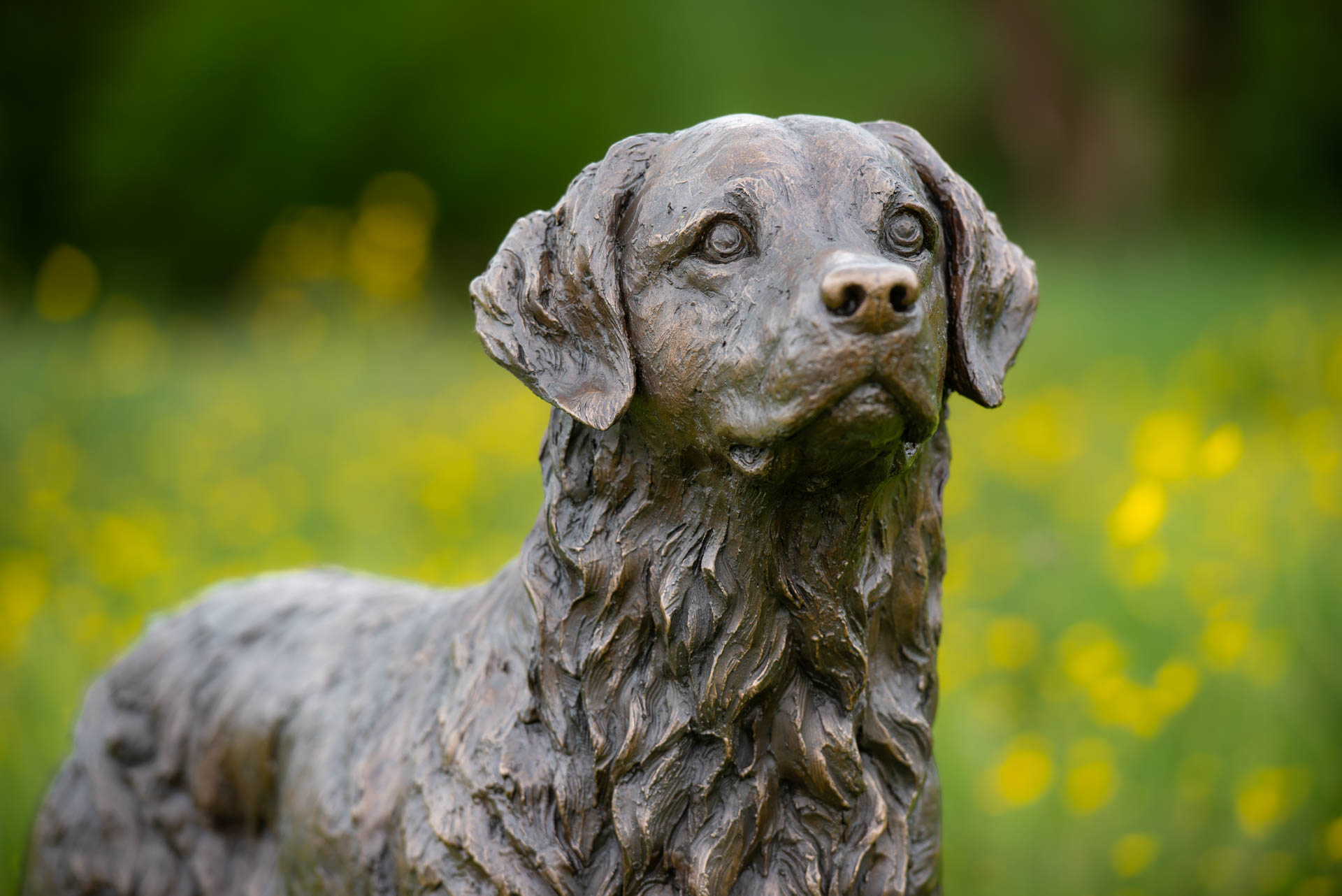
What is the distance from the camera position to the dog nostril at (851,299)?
1896 mm

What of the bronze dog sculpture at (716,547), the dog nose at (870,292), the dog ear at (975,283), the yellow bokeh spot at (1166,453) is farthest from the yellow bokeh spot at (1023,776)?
the dog nose at (870,292)

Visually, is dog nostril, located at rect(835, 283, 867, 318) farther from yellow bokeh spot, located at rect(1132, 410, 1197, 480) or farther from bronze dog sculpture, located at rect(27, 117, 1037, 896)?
yellow bokeh spot, located at rect(1132, 410, 1197, 480)

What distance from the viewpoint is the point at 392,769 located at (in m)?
2.62

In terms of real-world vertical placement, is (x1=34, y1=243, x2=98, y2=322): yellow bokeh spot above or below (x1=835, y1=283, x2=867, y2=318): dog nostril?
below

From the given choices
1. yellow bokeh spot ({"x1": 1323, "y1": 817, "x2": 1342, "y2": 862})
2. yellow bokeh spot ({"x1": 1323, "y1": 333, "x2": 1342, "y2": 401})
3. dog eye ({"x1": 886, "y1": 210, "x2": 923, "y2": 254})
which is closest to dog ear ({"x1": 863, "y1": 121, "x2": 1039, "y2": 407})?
dog eye ({"x1": 886, "y1": 210, "x2": 923, "y2": 254})

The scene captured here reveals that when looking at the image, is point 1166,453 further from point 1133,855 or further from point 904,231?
point 904,231

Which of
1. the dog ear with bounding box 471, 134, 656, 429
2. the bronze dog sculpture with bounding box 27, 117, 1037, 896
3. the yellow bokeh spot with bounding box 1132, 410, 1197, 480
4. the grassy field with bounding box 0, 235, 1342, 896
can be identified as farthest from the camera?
the grassy field with bounding box 0, 235, 1342, 896

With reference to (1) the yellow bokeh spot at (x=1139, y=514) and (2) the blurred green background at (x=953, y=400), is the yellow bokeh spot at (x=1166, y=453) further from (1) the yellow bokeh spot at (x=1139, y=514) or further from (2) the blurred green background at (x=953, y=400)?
(1) the yellow bokeh spot at (x=1139, y=514)

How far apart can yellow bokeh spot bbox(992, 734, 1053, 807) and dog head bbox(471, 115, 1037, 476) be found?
6.47 ft

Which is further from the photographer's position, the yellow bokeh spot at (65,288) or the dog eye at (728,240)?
the yellow bokeh spot at (65,288)

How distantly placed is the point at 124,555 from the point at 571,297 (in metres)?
4.35

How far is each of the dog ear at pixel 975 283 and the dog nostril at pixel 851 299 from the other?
17.5 inches

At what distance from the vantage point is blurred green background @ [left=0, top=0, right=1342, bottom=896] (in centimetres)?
429

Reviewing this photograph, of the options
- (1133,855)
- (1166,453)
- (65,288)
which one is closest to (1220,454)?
(1166,453)
